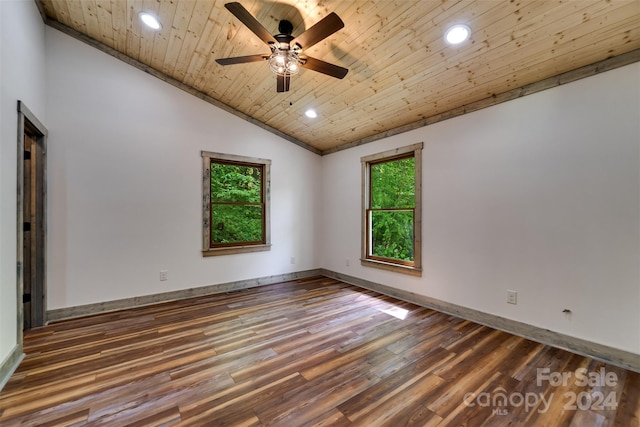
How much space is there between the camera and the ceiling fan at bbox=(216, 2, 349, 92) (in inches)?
81.0

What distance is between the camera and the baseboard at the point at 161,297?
10.6 ft

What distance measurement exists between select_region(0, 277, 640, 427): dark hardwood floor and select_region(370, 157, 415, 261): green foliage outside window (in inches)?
47.8

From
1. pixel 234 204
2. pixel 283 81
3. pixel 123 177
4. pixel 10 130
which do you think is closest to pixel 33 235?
pixel 123 177

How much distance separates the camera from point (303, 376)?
2115mm

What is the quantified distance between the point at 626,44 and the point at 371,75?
84.3 inches

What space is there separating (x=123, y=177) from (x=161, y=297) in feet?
5.71

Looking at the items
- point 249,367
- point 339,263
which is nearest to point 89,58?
point 249,367

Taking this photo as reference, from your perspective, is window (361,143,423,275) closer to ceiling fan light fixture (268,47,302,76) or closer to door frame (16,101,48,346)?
ceiling fan light fixture (268,47,302,76)

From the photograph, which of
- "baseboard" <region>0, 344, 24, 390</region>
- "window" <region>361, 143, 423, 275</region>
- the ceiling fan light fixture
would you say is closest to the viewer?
"baseboard" <region>0, 344, 24, 390</region>

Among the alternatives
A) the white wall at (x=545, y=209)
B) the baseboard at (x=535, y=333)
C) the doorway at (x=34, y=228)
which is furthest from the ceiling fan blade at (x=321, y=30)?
the baseboard at (x=535, y=333)

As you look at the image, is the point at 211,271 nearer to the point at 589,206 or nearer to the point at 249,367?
the point at 249,367

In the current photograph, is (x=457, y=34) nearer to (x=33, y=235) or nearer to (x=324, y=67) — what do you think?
(x=324, y=67)

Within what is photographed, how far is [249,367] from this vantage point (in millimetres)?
2240

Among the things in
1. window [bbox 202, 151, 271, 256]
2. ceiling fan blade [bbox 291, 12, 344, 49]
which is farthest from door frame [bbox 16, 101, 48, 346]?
ceiling fan blade [bbox 291, 12, 344, 49]
